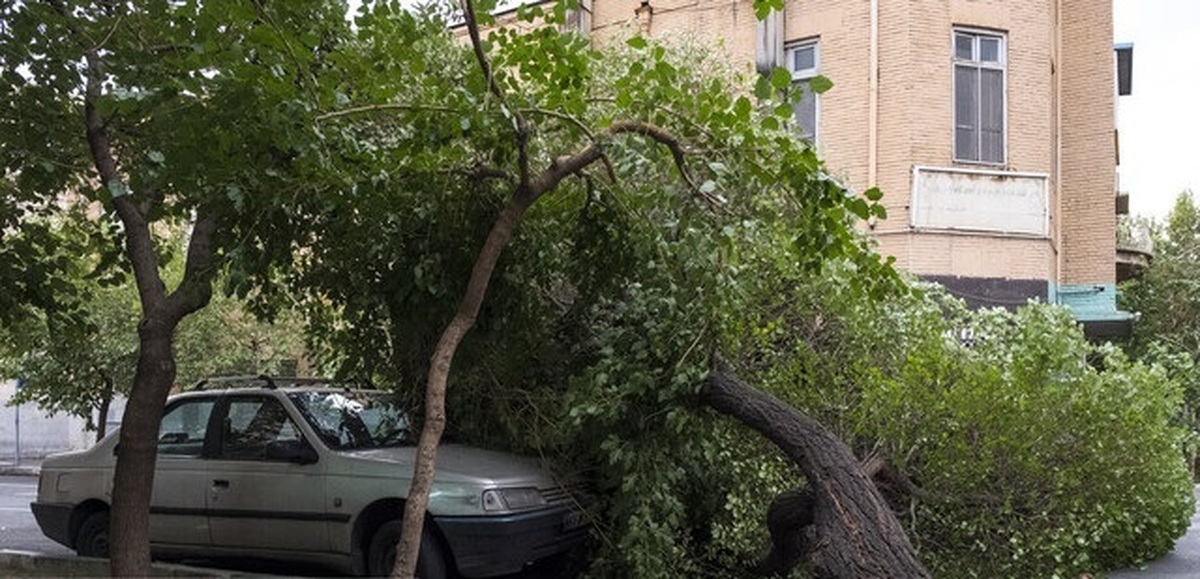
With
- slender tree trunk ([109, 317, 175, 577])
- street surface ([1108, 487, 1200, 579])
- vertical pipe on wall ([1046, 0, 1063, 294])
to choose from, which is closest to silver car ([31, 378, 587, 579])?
slender tree trunk ([109, 317, 175, 577])

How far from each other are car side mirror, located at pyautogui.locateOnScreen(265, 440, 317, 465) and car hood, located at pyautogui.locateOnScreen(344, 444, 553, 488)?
0.99 feet

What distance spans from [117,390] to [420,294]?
48.2 ft

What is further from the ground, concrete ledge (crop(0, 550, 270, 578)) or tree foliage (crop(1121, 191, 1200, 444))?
tree foliage (crop(1121, 191, 1200, 444))

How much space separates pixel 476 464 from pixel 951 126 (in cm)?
1055

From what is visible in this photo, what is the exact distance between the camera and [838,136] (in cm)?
1619

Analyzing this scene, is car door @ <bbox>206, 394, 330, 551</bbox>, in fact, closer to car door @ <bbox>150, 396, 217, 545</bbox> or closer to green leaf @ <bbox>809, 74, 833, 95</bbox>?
car door @ <bbox>150, 396, 217, 545</bbox>

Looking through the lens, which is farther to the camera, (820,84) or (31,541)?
(31,541)

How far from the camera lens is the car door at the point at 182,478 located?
8477mm

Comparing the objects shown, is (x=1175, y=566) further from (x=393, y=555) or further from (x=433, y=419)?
(x=433, y=419)

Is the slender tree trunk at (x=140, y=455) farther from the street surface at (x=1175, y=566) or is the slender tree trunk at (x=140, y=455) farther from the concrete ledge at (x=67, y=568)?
the street surface at (x=1175, y=566)

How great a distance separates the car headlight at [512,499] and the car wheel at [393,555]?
50 centimetres

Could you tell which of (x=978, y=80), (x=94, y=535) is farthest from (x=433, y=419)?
(x=978, y=80)

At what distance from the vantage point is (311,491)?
7863mm

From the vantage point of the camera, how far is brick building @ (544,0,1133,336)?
607 inches
